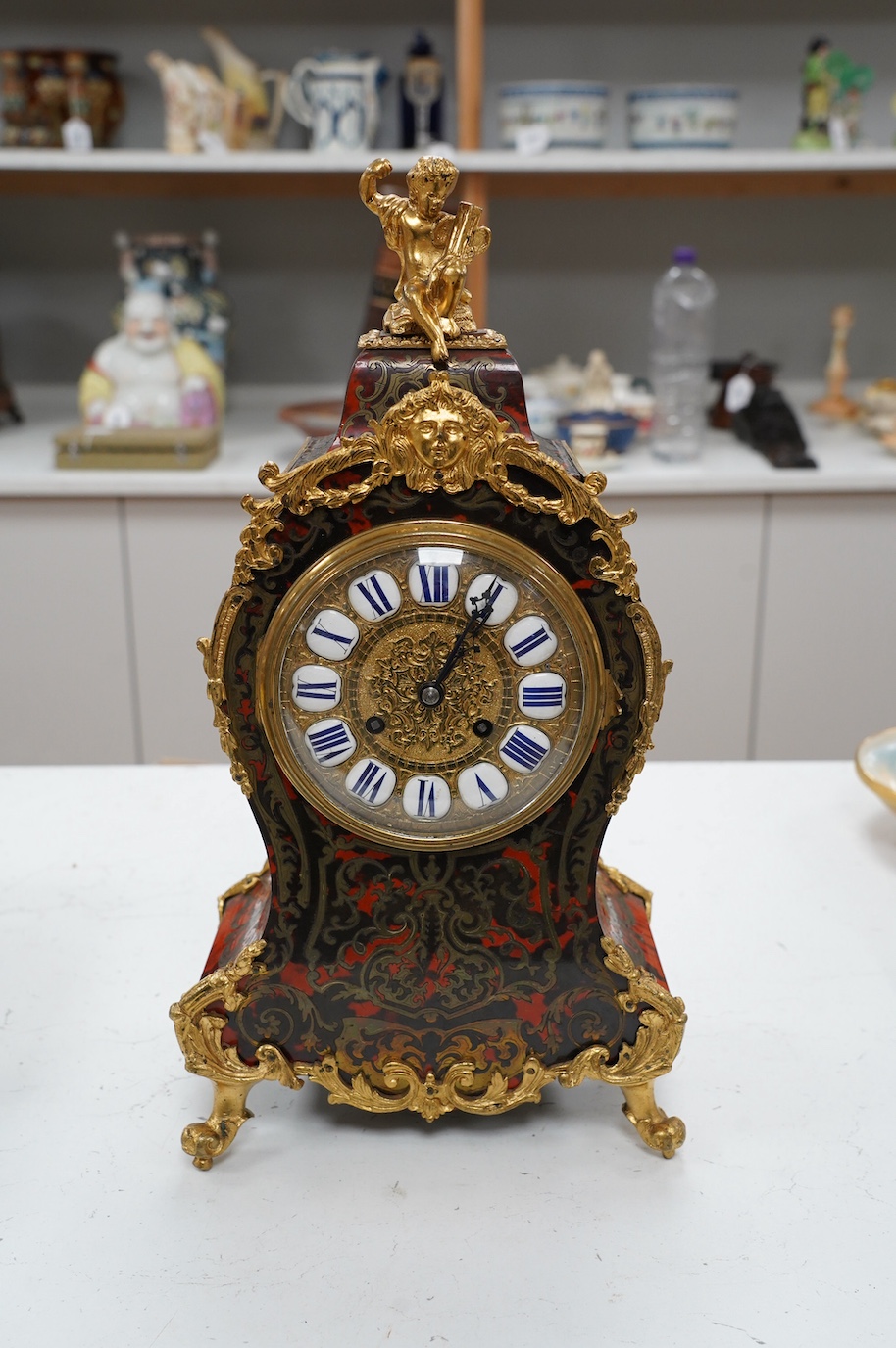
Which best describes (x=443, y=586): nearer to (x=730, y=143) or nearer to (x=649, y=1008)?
(x=649, y=1008)

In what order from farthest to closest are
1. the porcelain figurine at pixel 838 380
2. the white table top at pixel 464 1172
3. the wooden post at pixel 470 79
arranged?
1. the porcelain figurine at pixel 838 380
2. the wooden post at pixel 470 79
3. the white table top at pixel 464 1172

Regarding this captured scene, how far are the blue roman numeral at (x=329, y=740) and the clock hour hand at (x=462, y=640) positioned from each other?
0.06 m

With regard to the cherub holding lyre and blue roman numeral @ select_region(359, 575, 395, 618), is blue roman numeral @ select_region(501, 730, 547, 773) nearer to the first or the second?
blue roman numeral @ select_region(359, 575, 395, 618)

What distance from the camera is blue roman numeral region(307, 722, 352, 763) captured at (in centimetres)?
83

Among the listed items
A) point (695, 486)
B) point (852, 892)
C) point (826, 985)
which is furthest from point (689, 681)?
point (826, 985)

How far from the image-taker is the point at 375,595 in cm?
80

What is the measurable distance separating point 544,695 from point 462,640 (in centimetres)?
7

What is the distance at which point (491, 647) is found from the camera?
0.82 metres

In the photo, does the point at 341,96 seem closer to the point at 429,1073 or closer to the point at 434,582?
the point at 434,582

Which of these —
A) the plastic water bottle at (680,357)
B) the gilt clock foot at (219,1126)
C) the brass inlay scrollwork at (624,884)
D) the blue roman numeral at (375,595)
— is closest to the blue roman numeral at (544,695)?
the blue roman numeral at (375,595)

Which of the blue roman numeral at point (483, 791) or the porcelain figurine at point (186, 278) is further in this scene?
the porcelain figurine at point (186, 278)

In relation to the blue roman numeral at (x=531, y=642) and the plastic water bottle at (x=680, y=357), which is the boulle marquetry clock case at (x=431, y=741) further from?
the plastic water bottle at (x=680, y=357)

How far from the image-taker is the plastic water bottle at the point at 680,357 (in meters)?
2.32

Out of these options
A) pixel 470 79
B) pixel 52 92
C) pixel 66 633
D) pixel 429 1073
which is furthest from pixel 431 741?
pixel 52 92
